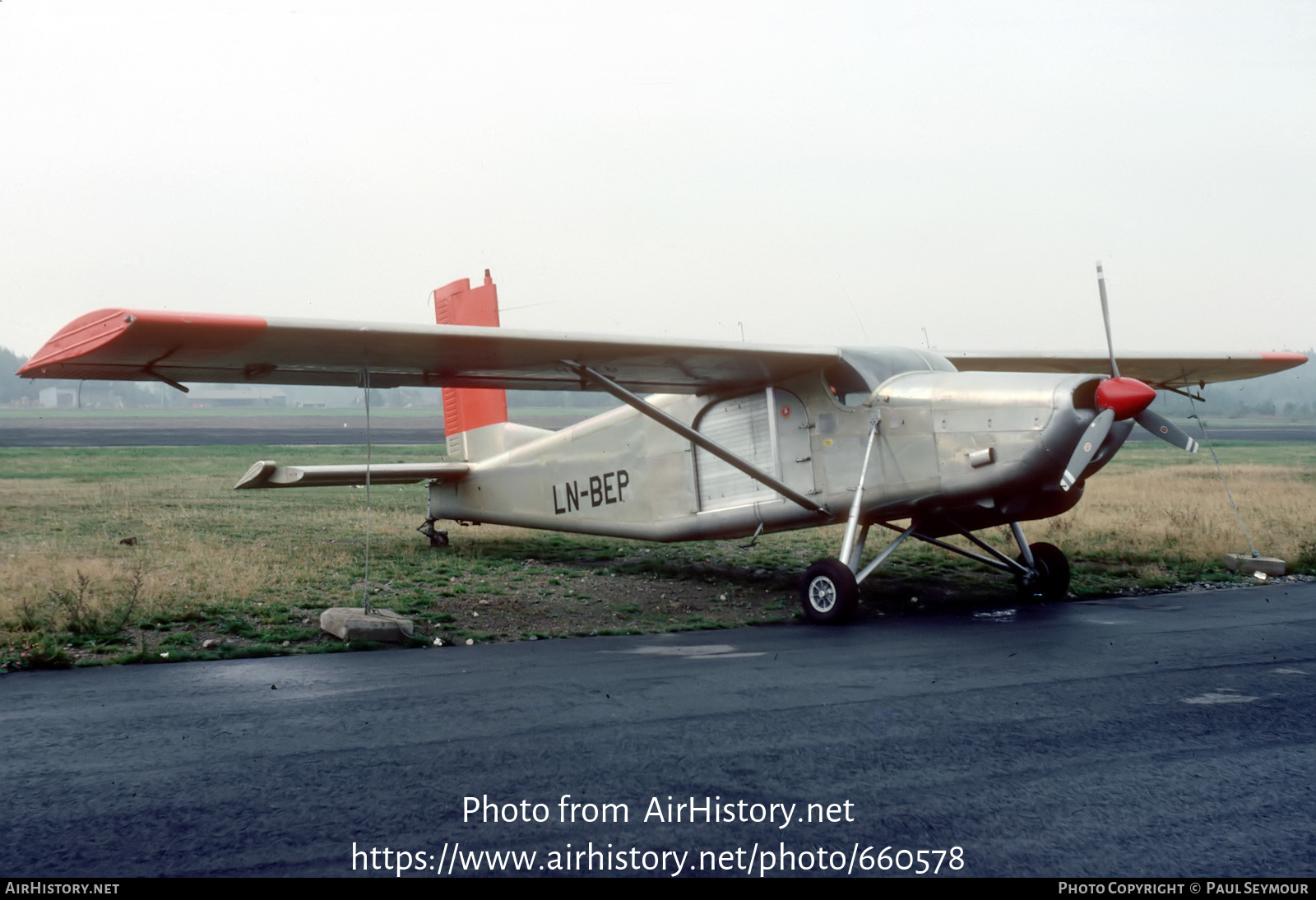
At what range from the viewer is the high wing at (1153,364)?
1335 centimetres

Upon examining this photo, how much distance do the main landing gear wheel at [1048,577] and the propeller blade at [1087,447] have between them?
247 cm

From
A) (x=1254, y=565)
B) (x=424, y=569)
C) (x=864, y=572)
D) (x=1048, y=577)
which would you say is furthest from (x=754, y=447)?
(x=1254, y=565)

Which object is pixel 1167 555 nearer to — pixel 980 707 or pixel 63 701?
pixel 980 707

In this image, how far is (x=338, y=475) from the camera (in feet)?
41.4

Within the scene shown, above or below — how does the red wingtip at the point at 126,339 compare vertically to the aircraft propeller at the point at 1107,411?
above

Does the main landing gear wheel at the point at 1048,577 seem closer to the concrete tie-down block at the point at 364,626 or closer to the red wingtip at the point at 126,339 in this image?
the concrete tie-down block at the point at 364,626

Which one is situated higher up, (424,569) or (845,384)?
(845,384)

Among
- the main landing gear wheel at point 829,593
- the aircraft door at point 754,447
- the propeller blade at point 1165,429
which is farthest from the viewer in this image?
the aircraft door at point 754,447

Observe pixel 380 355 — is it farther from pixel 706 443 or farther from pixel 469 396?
pixel 469 396

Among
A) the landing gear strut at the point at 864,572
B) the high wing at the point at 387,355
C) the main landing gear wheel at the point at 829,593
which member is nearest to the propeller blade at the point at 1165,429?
the landing gear strut at the point at 864,572

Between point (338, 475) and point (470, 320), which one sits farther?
point (470, 320)

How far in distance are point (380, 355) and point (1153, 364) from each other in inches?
407

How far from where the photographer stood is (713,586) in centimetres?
1185

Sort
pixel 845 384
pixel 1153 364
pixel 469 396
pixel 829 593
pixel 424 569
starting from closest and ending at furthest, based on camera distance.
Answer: pixel 829 593 < pixel 845 384 < pixel 424 569 < pixel 1153 364 < pixel 469 396
